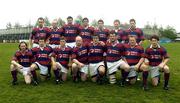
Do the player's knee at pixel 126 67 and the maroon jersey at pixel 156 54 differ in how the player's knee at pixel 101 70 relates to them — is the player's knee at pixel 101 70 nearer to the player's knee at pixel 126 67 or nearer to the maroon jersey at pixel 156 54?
the player's knee at pixel 126 67

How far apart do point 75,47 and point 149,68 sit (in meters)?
2.53

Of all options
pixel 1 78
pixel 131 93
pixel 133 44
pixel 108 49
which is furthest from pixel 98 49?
pixel 1 78

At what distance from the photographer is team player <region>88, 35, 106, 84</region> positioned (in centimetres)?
1082

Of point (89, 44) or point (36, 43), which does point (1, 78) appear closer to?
point (36, 43)

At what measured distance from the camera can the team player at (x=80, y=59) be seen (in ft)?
35.4

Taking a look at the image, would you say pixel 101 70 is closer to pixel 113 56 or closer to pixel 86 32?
pixel 113 56

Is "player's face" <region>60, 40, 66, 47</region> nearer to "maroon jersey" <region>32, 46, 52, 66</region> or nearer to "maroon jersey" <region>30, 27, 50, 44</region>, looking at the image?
"maroon jersey" <region>32, 46, 52, 66</region>

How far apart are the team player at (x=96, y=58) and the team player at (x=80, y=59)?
159 mm

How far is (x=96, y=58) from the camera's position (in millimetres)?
10961

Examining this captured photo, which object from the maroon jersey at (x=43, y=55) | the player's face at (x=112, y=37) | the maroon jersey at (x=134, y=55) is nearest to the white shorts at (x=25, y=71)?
the maroon jersey at (x=43, y=55)

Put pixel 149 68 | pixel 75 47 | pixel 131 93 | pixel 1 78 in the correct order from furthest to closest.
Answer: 1. pixel 1 78
2. pixel 75 47
3. pixel 149 68
4. pixel 131 93

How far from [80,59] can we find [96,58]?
0.54m

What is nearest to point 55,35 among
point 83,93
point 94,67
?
point 94,67

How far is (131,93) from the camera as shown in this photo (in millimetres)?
9273
